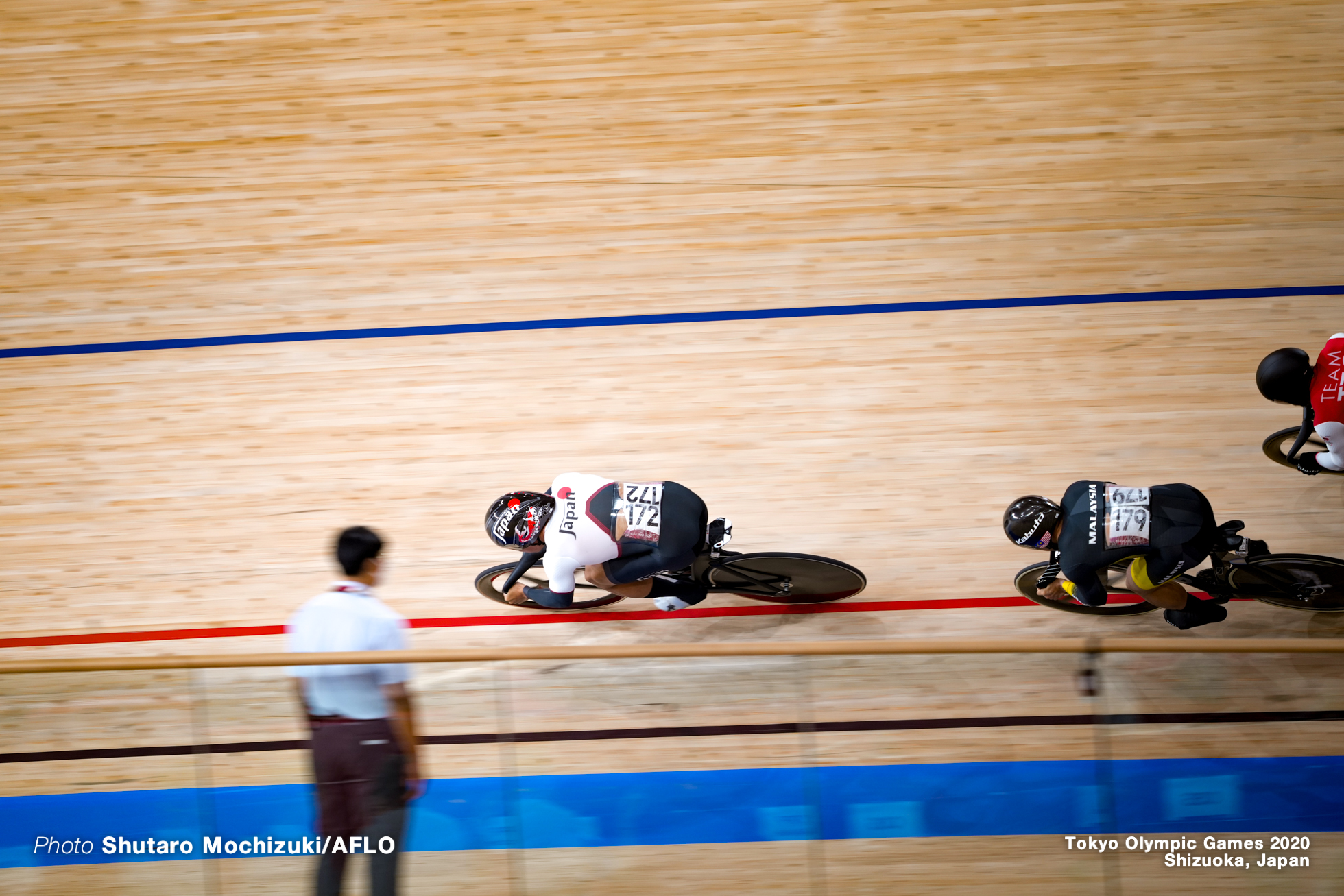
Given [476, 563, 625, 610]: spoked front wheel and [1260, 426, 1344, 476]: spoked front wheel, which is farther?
[1260, 426, 1344, 476]: spoked front wheel

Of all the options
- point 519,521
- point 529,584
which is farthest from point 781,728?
point 529,584

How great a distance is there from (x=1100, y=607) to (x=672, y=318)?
2183 mm

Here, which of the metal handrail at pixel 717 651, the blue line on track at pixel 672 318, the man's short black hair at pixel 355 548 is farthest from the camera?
the blue line on track at pixel 672 318

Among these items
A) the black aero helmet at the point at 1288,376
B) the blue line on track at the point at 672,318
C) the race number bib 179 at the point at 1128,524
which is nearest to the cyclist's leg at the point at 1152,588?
the race number bib 179 at the point at 1128,524

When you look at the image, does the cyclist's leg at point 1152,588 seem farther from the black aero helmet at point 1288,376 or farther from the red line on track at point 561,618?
the black aero helmet at point 1288,376

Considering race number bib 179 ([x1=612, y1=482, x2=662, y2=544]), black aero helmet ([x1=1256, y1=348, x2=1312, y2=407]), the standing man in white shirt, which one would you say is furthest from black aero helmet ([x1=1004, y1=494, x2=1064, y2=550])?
the standing man in white shirt

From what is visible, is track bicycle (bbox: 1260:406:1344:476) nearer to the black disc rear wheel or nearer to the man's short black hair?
the black disc rear wheel

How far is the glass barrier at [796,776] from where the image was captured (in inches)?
92.9

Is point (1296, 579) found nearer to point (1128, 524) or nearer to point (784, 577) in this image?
point (1128, 524)

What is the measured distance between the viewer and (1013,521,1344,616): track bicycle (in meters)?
3.53

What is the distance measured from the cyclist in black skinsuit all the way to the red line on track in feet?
2.00

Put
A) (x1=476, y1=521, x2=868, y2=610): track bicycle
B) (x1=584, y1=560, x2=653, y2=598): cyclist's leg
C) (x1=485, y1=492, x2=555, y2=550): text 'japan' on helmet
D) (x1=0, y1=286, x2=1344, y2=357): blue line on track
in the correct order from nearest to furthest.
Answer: (x1=485, y1=492, x2=555, y2=550): text 'japan' on helmet, (x1=584, y1=560, x2=653, y2=598): cyclist's leg, (x1=476, y1=521, x2=868, y2=610): track bicycle, (x1=0, y1=286, x2=1344, y2=357): blue line on track

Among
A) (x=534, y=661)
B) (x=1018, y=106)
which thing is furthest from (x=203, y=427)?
(x=1018, y=106)

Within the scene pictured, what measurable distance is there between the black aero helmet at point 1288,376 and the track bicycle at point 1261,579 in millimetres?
530
